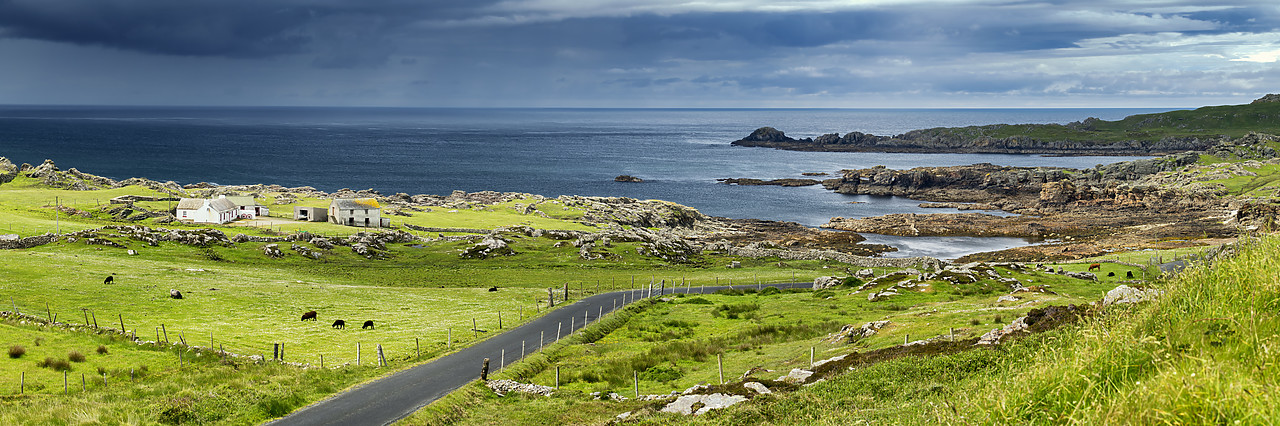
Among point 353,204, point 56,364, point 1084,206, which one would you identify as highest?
point 353,204

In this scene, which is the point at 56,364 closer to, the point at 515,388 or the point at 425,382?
the point at 425,382

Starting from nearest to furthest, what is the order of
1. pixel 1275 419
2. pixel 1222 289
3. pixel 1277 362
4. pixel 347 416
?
pixel 1275 419 < pixel 1277 362 < pixel 1222 289 < pixel 347 416

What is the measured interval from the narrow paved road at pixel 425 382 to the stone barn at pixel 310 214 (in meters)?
78.5

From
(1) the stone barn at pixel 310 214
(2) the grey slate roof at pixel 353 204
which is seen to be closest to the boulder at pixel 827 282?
(2) the grey slate roof at pixel 353 204

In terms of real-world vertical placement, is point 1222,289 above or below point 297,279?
above

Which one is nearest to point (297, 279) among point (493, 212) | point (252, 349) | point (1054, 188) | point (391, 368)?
point (252, 349)

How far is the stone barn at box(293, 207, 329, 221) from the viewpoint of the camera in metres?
120

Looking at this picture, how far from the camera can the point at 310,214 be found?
395 feet

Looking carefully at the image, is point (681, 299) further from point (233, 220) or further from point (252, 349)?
point (233, 220)

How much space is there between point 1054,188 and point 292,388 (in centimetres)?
16824

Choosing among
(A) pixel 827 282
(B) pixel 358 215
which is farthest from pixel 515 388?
(B) pixel 358 215

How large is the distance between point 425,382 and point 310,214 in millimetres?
95131

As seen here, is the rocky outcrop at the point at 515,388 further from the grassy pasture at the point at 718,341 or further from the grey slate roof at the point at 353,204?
the grey slate roof at the point at 353,204

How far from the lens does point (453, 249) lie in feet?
318
